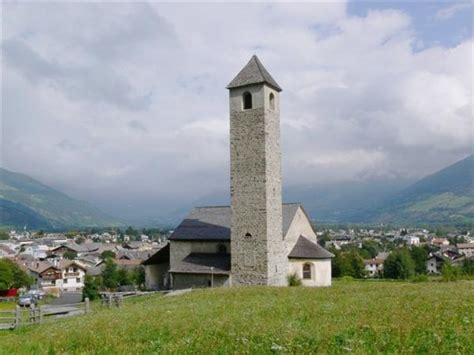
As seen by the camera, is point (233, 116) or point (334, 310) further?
point (233, 116)

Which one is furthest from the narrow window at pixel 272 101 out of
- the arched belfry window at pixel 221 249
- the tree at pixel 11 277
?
the tree at pixel 11 277

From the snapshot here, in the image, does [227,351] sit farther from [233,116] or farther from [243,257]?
[233,116]

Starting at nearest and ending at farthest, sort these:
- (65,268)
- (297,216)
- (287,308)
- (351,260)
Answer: (287,308) → (297,216) → (351,260) → (65,268)

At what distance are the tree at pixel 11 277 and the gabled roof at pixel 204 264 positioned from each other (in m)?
40.1

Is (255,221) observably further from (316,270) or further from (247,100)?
(247,100)

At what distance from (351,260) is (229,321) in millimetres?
56881

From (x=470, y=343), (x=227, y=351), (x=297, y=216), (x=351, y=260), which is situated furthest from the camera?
(x=351, y=260)

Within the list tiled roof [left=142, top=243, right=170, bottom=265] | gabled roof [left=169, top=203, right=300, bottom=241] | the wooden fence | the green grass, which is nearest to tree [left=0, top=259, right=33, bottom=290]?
tiled roof [left=142, top=243, right=170, bottom=265]

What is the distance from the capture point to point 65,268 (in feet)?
293

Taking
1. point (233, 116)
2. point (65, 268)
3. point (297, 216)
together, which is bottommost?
point (65, 268)

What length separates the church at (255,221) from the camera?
2991 centimetres

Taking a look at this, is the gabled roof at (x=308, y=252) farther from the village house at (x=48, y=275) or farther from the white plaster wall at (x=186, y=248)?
the village house at (x=48, y=275)

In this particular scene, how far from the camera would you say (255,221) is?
30.0 meters

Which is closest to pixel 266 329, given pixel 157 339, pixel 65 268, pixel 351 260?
pixel 157 339
